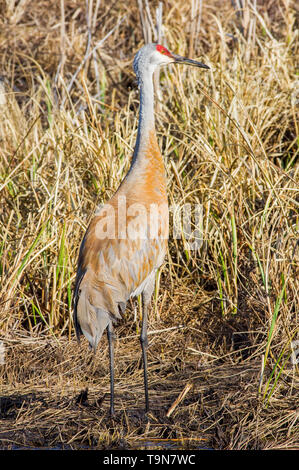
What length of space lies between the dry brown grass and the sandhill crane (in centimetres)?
36

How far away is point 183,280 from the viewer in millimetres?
4785

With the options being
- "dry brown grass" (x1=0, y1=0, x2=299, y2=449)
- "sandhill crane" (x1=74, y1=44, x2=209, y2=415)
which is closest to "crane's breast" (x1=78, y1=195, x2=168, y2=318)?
"sandhill crane" (x1=74, y1=44, x2=209, y2=415)

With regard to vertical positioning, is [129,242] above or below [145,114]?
below

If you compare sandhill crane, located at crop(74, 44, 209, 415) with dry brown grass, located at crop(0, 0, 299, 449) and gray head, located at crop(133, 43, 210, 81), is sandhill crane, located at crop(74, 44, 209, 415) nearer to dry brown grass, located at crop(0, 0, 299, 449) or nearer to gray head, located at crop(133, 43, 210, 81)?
gray head, located at crop(133, 43, 210, 81)

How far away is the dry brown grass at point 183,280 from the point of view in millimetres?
3506

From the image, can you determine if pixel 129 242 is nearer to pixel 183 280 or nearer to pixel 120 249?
pixel 120 249

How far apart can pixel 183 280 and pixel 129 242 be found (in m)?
1.13

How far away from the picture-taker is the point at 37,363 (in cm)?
418

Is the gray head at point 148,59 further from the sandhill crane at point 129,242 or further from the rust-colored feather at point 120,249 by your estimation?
the rust-colored feather at point 120,249

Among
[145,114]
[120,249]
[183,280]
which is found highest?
[145,114]

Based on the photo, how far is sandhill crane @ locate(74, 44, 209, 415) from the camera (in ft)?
11.9

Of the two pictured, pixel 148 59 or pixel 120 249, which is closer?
pixel 120 249

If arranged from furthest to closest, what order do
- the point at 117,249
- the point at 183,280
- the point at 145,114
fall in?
the point at 183,280 < the point at 145,114 < the point at 117,249

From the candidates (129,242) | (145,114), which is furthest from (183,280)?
(145,114)
